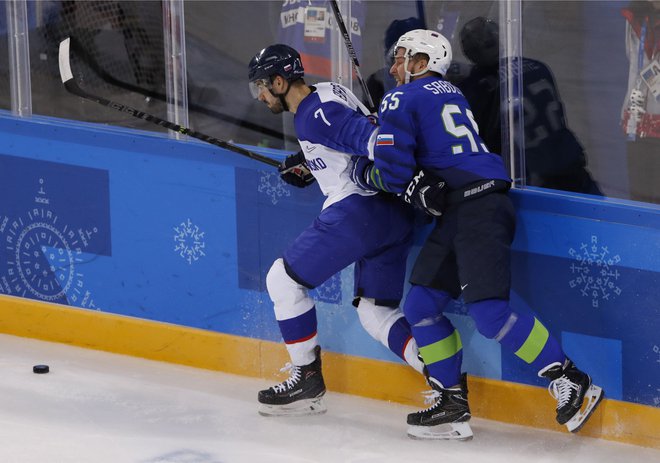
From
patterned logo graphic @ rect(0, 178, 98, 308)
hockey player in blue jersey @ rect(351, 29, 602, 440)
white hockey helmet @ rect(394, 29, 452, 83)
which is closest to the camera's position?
hockey player in blue jersey @ rect(351, 29, 602, 440)

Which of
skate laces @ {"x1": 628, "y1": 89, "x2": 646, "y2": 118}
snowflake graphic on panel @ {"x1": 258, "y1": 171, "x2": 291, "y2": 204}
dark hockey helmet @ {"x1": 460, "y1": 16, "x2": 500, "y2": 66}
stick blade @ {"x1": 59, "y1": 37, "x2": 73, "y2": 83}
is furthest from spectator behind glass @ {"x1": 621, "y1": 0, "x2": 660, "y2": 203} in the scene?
stick blade @ {"x1": 59, "y1": 37, "x2": 73, "y2": 83}

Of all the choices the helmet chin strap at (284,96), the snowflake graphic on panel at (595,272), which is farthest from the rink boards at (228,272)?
the helmet chin strap at (284,96)

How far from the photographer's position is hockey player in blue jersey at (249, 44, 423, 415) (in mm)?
4512

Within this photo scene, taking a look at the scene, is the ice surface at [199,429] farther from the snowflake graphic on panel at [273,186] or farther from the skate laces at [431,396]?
the snowflake graphic on panel at [273,186]

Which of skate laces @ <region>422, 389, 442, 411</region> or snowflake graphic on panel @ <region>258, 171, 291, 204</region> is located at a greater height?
snowflake graphic on panel @ <region>258, 171, 291, 204</region>

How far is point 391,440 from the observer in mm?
4488

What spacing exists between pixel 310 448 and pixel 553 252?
0.96 metres

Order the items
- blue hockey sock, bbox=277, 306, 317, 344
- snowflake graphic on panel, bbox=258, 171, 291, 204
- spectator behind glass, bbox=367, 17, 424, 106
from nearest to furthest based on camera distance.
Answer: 1. blue hockey sock, bbox=277, 306, 317, 344
2. spectator behind glass, bbox=367, 17, 424, 106
3. snowflake graphic on panel, bbox=258, 171, 291, 204

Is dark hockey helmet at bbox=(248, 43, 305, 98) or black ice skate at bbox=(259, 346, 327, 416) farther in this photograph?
black ice skate at bbox=(259, 346, 327, 416)

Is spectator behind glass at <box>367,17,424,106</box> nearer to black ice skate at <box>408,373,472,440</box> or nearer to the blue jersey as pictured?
the blue jersey

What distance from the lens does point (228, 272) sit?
516 cm

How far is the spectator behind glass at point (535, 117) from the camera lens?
4539 mm

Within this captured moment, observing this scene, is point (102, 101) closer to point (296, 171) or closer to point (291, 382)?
point (296, 171)

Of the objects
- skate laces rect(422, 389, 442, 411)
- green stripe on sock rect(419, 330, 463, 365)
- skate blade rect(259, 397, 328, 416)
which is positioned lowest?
skate blade rect(259, 397, 328, 416)
